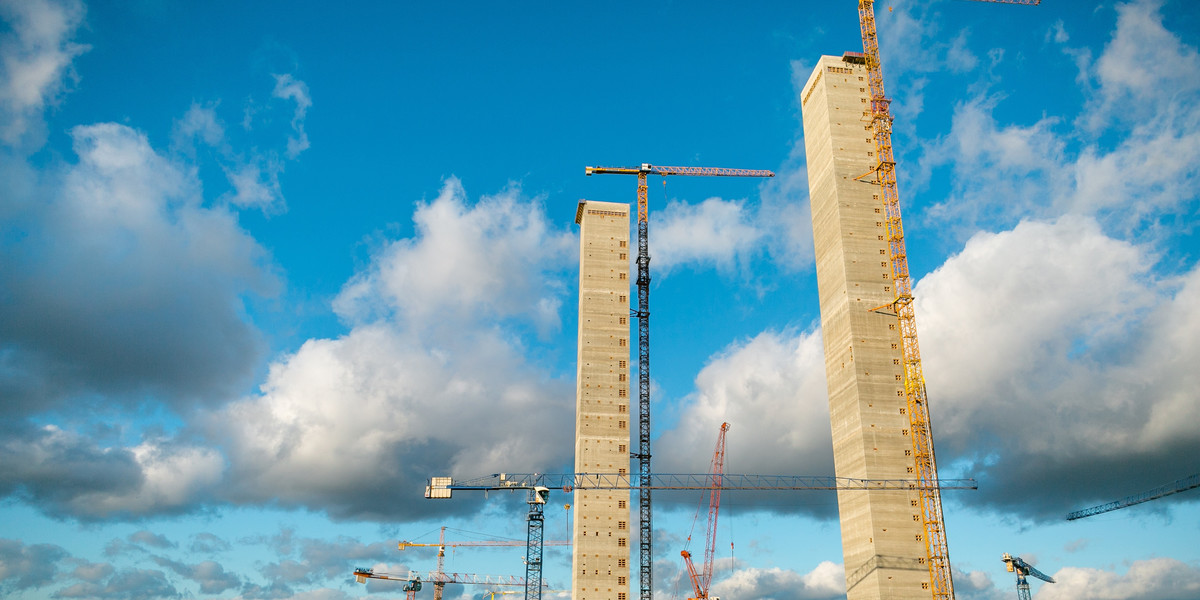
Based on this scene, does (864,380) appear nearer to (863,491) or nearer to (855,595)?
(863,491)

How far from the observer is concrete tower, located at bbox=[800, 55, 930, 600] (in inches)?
4045

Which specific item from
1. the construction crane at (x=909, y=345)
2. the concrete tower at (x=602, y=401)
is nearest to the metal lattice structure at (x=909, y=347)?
the construction crane at (x=909, y=345)

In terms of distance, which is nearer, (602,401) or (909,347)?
(909,347)

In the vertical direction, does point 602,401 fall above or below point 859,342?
above

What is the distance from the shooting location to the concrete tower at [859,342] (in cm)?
10275

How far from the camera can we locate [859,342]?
110 meters

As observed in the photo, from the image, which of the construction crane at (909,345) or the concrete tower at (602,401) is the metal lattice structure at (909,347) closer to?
the construction crane at (909,345)

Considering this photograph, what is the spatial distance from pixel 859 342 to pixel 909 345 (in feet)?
22.7

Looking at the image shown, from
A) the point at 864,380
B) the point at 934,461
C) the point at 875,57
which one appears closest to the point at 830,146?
the point at 875,57

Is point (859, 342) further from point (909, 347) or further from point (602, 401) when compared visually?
point (602, 401)

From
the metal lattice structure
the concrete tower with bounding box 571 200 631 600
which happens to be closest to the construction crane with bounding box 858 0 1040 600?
the metal lattice structure

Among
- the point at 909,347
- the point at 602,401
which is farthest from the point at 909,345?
the point at 602,401

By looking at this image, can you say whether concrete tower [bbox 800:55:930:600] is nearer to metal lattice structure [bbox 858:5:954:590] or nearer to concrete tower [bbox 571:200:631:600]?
metal lattice structure [bbox 858:5:954:590]

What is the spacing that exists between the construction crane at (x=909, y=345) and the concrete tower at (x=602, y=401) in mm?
48227
